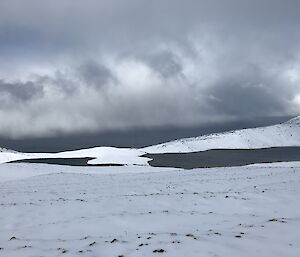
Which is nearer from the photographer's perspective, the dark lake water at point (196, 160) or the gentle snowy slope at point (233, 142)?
the dark lake water at point (196, 160)

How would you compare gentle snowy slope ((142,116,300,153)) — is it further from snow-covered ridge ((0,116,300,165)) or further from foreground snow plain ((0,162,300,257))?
foreground snow plain ((0,162,300,257))

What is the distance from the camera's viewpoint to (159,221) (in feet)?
45.9

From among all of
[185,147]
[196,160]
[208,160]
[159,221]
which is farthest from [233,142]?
[159,221]

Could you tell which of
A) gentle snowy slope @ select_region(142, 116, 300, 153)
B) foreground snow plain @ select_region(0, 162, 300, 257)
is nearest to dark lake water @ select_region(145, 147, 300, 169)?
gentle snowy slope @ select_region(142, 116, 300, 153)

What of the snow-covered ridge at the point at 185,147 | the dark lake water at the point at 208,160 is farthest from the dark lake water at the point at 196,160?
the snow-covered ridge at the point at 185,147

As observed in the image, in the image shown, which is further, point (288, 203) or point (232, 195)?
point (232, 195)

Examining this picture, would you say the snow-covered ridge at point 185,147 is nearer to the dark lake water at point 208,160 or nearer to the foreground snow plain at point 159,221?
the dark lake water at point 208,160

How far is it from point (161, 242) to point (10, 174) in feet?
133

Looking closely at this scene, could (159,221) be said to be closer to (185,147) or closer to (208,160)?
(208,160)

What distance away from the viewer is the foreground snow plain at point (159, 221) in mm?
9594

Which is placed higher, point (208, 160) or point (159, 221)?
point (208, 160)

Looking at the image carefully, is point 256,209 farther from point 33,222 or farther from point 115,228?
point 33,222

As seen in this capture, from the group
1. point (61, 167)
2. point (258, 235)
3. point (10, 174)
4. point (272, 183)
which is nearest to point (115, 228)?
point (258, 235)

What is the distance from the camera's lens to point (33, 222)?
15.6m
